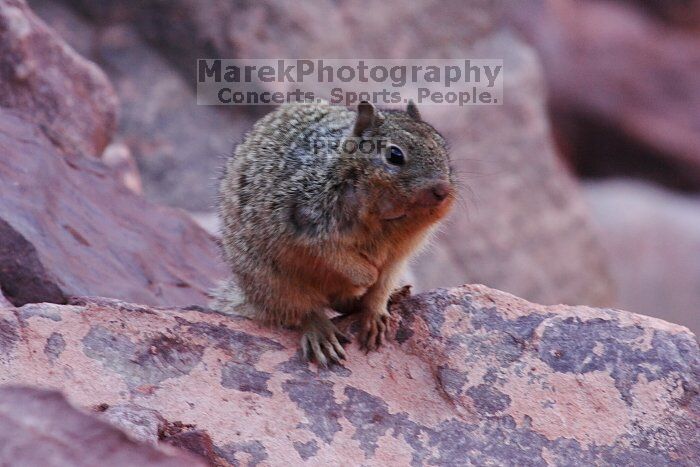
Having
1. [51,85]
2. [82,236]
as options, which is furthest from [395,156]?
[51,85]


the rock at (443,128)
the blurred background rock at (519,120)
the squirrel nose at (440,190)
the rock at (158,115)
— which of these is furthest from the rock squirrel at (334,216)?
the rock at (158,115)

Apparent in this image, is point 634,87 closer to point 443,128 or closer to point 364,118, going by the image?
point 443,128

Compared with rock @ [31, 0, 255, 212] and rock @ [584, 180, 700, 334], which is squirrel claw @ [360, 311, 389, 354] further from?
rock @ [584, 180, 700, 334]

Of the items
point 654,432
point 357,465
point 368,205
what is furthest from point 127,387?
point 654,432

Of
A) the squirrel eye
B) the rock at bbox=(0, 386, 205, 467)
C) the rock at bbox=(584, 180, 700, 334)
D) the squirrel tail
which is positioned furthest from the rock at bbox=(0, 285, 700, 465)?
the rock at bbox=(584, 180, 700, 334)

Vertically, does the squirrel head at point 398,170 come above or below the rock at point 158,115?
below

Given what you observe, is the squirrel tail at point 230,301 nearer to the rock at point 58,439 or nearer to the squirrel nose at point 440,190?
the squirrel nose at point 440,190
